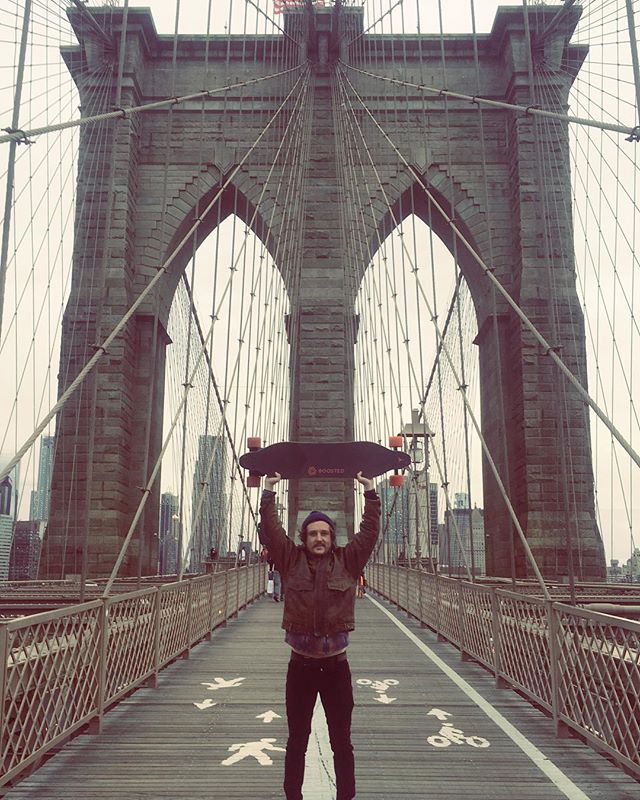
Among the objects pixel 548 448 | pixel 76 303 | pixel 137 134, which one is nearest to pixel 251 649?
pixel 548 448

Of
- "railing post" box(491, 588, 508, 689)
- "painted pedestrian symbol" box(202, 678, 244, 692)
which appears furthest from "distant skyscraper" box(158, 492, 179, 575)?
"railing post" box(491, 588, 508, 689)

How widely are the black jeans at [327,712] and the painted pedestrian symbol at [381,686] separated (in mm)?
3049

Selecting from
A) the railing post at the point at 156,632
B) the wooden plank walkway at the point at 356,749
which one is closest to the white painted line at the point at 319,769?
the wooden plank walkway at the point at 356,749

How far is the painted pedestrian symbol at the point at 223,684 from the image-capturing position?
22.7 feet

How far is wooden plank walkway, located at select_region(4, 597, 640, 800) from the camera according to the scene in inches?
155

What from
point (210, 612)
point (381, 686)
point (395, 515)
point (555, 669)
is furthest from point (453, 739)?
point (395, 515)

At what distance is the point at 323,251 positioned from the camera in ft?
83.1

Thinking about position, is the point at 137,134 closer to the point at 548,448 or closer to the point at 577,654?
the point at 548,448

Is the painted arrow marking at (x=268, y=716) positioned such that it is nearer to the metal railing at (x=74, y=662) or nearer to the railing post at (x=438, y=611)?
the metal railing at (x=74, y=662)

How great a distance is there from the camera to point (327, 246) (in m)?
25.4

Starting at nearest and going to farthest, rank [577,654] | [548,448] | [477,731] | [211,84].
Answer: [577,654]
[477,731]
[548,448]
[211,84]

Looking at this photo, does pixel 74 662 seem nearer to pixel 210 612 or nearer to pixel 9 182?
pixel 9 182

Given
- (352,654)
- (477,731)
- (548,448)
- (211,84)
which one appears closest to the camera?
(477,731)

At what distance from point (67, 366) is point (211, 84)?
37.0ft
